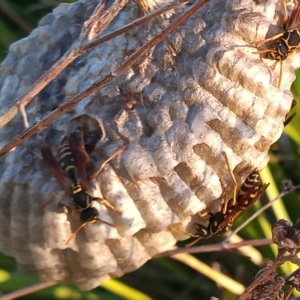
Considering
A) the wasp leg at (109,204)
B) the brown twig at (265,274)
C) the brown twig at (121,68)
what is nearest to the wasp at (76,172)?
the wasp leg at (109,204)

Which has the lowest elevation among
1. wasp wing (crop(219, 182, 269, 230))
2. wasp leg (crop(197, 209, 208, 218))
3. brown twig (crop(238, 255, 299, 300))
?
brown twig (crop(238, 255, 299, 300))

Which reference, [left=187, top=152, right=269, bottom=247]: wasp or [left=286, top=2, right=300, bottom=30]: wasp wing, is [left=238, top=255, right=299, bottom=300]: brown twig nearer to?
[left=187, top=152, right=269, bottom=247]: wasp

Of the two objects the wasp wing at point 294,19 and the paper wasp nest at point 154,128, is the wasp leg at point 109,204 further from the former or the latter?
the wasp wing at point 294,19

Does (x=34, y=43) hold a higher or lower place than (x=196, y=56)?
higher

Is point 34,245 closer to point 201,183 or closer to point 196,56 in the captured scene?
point 201,183

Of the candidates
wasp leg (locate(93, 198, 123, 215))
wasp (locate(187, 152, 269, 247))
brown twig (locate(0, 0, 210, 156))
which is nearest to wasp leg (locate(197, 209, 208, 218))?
wasp (locate(187, 152, 269, 247))

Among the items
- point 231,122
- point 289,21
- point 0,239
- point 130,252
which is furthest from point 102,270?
point 289,21

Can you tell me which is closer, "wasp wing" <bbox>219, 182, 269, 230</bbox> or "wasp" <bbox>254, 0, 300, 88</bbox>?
"wasp" <bbox>254, 0, 300, 88</bbox>
